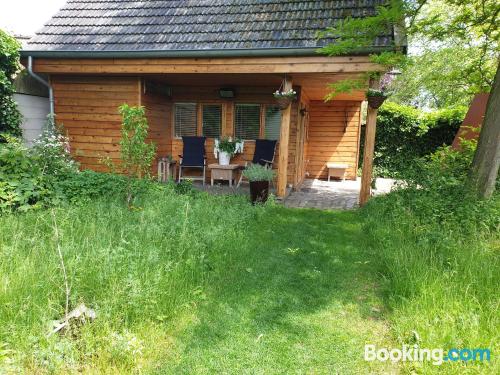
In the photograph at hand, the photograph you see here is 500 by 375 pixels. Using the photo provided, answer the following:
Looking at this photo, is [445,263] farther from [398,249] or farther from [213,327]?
[213,327]

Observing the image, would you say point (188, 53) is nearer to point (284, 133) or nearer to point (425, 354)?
point (284, 133)

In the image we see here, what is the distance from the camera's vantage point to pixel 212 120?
29.9ft

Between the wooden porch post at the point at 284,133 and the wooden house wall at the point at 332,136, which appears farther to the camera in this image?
the wooden house wall at the point at 332,136

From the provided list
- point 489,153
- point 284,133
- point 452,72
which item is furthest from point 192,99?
point 489,153

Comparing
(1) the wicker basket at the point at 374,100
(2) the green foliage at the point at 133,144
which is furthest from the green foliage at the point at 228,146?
(1) the wicker basket at the point at 374,100

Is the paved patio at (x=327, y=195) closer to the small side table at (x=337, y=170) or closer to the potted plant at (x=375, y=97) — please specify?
the small side table at (x=337, y=170)

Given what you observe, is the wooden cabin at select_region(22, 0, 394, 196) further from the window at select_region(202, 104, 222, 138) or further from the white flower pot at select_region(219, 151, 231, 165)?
the white flower pot at select_region(219, 151, 231, 165)

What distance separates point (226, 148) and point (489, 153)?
17.0 feet

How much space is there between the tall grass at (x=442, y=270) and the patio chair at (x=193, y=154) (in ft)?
14.7

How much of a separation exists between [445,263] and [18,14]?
815 inches

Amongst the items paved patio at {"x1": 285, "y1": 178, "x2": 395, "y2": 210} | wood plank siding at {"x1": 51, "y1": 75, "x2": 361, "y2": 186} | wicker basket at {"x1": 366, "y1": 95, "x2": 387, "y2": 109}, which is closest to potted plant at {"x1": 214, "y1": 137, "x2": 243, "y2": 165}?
wood plank siding at {"x1": 51, "y1": 75, "x2": 361, "y2": 186}

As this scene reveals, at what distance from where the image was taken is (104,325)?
2248 mm

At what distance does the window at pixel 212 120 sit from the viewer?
9055 millimetres

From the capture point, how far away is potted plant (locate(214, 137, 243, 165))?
27.8 ft
